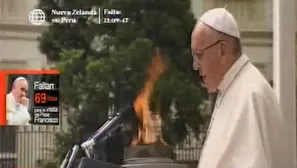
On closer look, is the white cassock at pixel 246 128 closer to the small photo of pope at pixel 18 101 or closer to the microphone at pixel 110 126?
the microphone at pixel 110 126

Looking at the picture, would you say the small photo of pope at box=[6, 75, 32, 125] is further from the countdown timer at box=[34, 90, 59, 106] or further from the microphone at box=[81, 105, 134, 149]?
the microphone at box=[81, 105, 134, 149]

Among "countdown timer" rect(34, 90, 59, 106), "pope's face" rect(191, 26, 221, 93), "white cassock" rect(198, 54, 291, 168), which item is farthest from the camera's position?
"countdown timer" rect(34, 90, 59, 106)

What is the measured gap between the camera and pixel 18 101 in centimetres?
231

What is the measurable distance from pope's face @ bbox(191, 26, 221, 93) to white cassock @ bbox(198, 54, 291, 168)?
4cm

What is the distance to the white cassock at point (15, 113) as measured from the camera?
2.31 metres

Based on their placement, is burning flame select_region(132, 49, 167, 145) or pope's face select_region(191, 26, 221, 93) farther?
burning flame select_region(132, 49, 167, 145)

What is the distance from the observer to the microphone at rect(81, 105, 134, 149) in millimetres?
2309

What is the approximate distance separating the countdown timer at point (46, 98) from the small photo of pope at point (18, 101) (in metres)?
0.03

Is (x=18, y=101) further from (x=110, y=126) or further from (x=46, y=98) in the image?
(x=110, y=126)

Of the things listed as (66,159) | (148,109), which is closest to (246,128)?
(148,109)

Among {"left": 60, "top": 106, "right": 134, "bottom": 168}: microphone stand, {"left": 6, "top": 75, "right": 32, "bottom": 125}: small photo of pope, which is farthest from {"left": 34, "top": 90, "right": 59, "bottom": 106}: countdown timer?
{"left": 60, "top": 106, "right": 134, "bottom": 168}: microphone stand

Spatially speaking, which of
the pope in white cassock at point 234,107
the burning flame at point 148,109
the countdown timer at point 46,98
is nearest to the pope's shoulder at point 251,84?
the pope in white cassock at point 234,107

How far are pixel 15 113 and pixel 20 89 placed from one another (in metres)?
0.08

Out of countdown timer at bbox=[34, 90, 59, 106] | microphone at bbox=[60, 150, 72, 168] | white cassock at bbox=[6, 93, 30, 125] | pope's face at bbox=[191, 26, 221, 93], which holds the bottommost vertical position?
microphone at bbox=[60, 150, 72, 168]
